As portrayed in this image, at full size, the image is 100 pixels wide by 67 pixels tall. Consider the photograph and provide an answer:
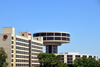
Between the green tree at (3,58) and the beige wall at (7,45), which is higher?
the beige wall at (7,45)

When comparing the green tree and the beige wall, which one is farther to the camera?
the beige wall

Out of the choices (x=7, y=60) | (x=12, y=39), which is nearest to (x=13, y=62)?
(x=7, y=60)

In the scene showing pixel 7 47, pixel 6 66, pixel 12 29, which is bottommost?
pixel 6 66

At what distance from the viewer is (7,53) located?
195 meters

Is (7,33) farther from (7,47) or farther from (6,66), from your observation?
(6,66)

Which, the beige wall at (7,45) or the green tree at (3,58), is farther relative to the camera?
the beige wall at (7,45)

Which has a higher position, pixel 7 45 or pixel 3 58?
pixel 7 45

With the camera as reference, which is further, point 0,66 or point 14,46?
point 14,46

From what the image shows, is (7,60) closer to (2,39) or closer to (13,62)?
(13,62)

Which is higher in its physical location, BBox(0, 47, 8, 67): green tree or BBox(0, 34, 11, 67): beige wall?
BBox(0, 34, 11, 67): beige wall

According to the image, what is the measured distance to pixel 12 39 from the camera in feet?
641

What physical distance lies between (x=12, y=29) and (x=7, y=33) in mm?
5505

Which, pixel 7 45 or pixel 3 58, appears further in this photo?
pixel 7 45

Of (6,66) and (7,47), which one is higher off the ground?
(7,47)
